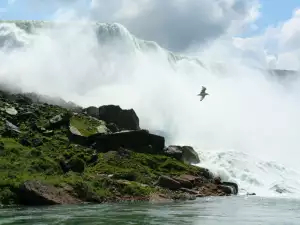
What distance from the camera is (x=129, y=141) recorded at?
2601 inches

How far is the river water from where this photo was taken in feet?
97.6

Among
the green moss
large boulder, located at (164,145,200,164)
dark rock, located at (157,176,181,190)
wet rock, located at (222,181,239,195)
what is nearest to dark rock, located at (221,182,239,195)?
wet rock, located at (222,181,239,195)

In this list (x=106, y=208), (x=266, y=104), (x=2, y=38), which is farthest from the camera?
(x=266, y=104)

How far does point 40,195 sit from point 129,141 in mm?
26791

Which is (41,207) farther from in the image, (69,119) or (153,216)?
(69,119)

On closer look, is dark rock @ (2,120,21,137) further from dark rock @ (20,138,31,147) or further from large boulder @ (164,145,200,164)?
large boulder @ (164,145,200,164)

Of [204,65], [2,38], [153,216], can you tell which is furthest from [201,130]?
[153,216]

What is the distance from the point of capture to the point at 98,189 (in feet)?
151

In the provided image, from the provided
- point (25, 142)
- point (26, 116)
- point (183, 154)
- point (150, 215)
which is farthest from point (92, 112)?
point (150, 215)

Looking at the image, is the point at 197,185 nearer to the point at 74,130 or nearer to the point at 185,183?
the point at 185,183

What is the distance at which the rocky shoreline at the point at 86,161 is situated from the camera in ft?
143

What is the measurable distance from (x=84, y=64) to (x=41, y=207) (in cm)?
7073

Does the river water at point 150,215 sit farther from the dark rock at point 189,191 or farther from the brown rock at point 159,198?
the dark rock at point 189,191

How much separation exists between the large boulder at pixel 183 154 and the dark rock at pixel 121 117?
9.46 meters
